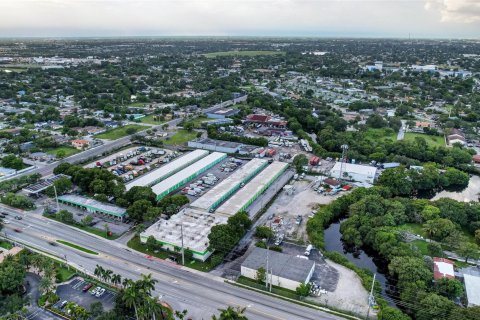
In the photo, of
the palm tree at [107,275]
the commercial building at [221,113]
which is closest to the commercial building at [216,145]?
the commercial building at [221,113]

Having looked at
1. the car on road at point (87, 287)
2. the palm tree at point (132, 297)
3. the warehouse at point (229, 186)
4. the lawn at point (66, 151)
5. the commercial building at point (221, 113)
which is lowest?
the car on road at point (87, 287)

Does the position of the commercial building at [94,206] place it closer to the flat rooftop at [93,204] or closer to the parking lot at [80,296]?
the flat rooftop at [93,204]

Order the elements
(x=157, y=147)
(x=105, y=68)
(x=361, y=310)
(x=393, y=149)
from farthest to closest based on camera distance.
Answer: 1. (x=105, y=68)
2. (x=157, y=147)
3. (x=393, y=149)
4. (x=361, y=310)

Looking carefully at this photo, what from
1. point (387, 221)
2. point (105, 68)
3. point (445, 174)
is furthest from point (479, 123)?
point (105, 68)

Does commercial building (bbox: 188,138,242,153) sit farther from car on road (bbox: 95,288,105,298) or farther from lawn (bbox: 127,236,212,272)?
car on road (bbox: 95,288,105,298)

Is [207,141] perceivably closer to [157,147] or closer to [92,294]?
[157,147]

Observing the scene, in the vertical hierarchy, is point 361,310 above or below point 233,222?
below
